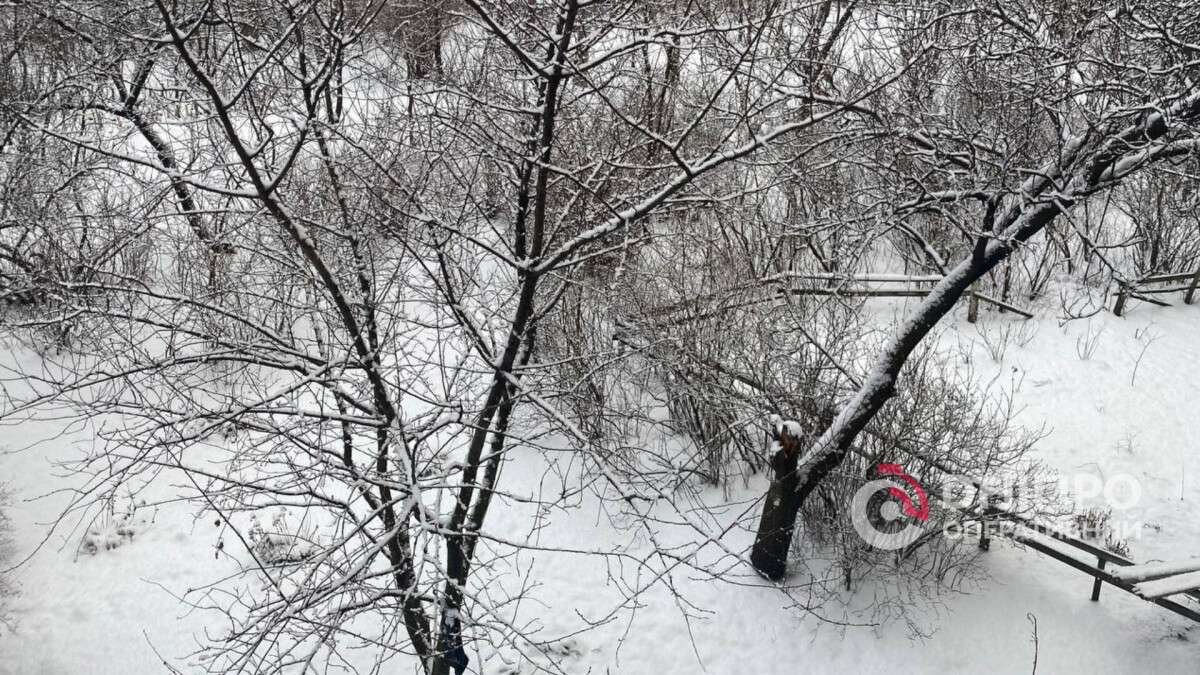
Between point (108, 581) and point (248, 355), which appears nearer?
point (248, 355)

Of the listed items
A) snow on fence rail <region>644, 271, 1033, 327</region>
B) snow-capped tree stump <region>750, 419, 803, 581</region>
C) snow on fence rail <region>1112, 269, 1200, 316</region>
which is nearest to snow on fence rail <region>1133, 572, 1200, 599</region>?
snow-capped tree stump <region>750, 419, 803, 581</region>

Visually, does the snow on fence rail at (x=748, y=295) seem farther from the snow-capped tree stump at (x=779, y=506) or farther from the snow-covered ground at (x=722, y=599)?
the snow-covered ground at (x=722, y=599)

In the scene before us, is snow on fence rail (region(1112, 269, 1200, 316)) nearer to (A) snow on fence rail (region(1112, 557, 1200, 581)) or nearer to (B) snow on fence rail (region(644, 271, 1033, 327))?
(B) snow on fence rail (region(644, 271, 1033, 327))

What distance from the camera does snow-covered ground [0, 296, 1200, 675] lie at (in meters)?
8.48

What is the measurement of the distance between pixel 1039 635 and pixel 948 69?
18.2 feet

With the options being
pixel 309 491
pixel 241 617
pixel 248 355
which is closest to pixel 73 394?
pixel 241 617

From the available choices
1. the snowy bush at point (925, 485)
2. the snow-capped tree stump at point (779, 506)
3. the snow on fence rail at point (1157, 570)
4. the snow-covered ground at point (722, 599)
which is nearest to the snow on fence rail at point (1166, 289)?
the snow-covered ground at point (722, 599)

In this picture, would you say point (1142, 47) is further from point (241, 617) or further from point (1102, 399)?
point (241, 617)

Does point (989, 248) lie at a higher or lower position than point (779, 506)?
higher

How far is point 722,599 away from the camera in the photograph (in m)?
9.23

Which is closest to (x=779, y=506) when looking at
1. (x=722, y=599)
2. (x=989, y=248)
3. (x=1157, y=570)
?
(x=722, y=599)

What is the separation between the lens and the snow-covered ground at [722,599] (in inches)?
334

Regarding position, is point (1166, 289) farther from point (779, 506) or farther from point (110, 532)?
point (110, 532)

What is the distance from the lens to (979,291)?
42.5ft
